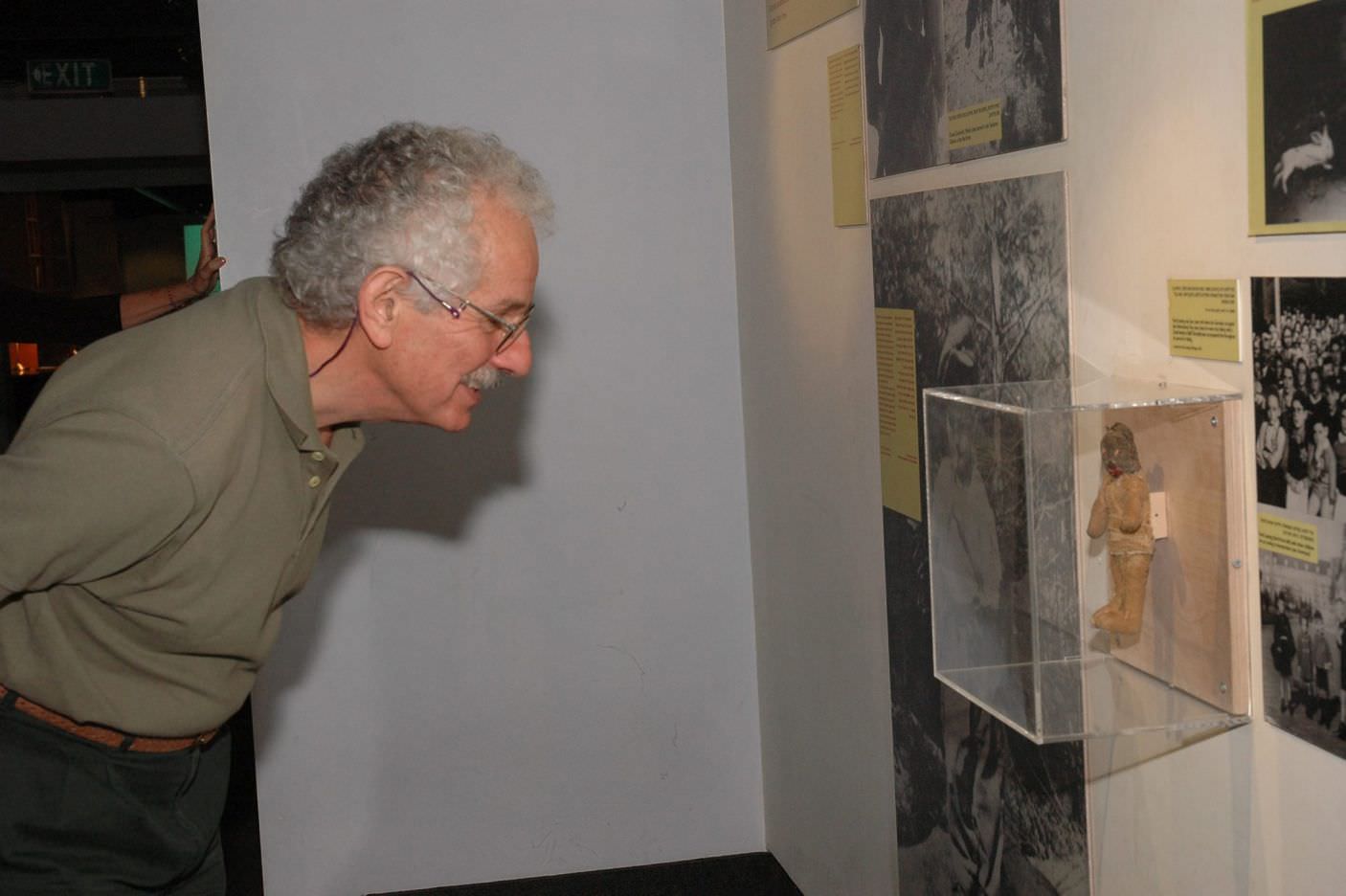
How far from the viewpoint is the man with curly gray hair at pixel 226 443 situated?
175 cm

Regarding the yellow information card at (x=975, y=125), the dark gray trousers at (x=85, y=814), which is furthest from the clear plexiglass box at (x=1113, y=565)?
the dark gray trousers at (x=85, y=814)

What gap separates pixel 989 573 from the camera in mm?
1741

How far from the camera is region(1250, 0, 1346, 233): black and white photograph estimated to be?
133 centimetres

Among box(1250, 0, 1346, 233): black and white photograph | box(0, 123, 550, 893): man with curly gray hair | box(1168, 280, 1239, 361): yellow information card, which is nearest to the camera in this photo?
box(1250, 0, 1346, 233): black and white photograph

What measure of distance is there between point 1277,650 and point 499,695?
2.62m

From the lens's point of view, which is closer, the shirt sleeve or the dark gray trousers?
the shirt sleeve

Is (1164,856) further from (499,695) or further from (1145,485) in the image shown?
(499,695)

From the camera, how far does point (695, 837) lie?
3.92m

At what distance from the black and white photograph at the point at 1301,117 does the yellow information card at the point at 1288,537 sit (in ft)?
1.06

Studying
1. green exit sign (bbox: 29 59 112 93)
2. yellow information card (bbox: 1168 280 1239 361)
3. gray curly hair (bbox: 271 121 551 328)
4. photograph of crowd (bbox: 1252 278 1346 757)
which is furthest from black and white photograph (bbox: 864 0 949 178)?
green exit sign (bbox: 29 59 112 93)

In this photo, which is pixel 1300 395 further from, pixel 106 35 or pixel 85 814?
pixel 106 35

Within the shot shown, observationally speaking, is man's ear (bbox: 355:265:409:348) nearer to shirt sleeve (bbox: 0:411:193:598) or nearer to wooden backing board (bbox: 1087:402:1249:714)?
shirt sleeve (bbox: 0:411:193:598)

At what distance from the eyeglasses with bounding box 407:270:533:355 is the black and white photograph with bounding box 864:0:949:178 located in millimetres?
839

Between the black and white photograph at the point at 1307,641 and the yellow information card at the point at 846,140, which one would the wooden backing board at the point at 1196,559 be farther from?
the yellow information card at the point at 846,140
